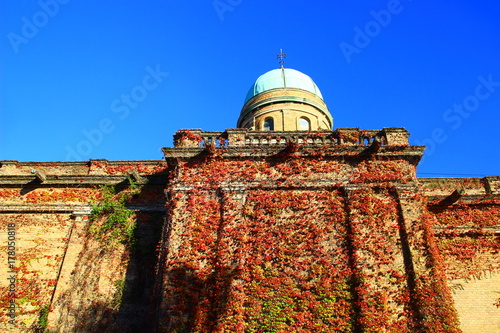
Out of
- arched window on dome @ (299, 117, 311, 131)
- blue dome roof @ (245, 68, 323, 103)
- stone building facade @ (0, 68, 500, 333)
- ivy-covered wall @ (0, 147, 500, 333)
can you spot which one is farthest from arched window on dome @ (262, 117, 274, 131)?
ivy-covered wall @ (0, 147, 500, 333)

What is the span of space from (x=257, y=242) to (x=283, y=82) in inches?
573

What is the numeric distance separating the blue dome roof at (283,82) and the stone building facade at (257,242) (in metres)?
10.7

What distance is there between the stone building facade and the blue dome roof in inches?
420

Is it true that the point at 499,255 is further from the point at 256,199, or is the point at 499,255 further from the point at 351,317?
the point at 256,199

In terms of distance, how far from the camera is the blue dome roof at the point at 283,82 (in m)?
24.6

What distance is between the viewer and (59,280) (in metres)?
13.6

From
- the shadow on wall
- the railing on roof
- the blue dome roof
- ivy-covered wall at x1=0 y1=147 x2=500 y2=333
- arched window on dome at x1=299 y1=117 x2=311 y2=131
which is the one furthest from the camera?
the blue dome roof

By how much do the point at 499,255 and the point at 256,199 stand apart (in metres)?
8.43

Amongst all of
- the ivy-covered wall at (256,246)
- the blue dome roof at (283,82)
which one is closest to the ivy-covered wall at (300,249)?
the ivy-covered wall at (256,246)

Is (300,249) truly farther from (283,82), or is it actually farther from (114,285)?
(283,82)

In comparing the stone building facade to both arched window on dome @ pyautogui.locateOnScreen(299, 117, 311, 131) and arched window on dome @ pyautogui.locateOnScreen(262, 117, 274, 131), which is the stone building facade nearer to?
arched window on dome @ pyautogui.locateOnScreen(262, 117, 274, 131)

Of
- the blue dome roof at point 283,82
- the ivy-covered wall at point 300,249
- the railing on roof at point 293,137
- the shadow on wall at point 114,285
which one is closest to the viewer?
the ivy-covered wall at point 300,249

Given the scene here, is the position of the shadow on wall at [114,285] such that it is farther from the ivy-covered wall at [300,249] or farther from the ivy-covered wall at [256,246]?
→ the ivy-covered wall at [300,249]

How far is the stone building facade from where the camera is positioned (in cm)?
1117
